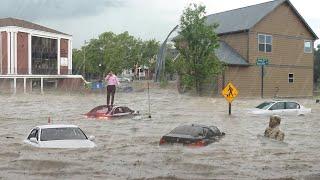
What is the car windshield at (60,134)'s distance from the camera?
17.4 m

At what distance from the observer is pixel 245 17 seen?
2159 inches

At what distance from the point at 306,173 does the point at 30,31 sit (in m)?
65.4

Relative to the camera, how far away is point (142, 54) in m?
115

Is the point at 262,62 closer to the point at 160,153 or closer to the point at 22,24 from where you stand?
the point at 160,153

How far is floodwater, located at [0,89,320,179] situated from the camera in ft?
45.5

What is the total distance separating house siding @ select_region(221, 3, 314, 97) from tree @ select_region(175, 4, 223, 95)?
4255mm

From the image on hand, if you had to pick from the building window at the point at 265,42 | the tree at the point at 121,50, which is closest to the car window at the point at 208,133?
the building window at the point at 265,42

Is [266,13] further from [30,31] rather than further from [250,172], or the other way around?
[250,172]

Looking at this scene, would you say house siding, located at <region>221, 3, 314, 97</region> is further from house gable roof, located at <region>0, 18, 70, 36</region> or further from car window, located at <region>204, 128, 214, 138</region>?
house gable roof, located at <region>0, 18, 70, 36</region>

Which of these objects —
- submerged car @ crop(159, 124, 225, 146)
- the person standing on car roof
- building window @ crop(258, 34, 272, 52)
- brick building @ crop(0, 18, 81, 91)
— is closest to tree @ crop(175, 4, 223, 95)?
building window @ crop(258, 34, 272, 52)

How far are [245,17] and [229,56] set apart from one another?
17.1 ft

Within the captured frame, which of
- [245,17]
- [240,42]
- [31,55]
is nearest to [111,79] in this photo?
[240,42]

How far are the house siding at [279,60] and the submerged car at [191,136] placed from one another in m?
31.9

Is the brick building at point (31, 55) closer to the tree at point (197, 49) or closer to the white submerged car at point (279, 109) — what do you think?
the tree at point (197, 49)
